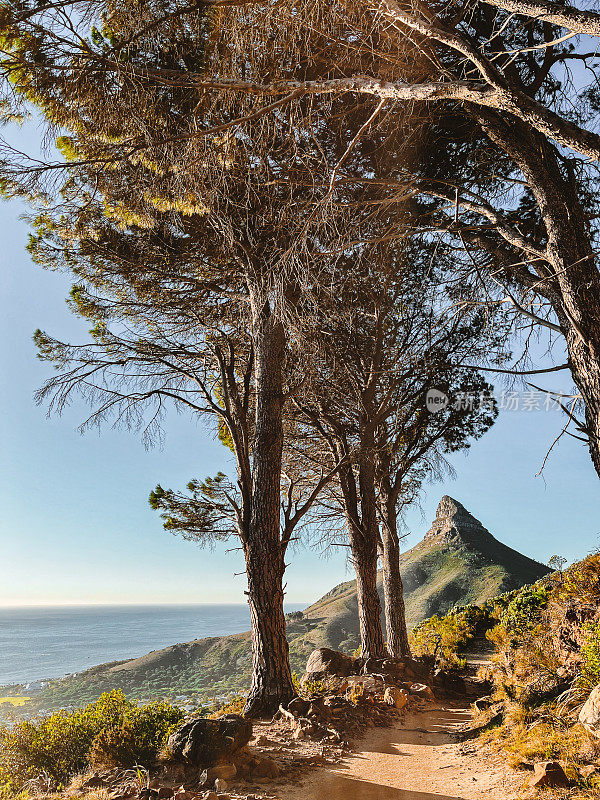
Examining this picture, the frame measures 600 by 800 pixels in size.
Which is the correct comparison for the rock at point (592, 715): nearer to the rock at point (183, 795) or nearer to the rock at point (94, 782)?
the rock at point (183, 795)

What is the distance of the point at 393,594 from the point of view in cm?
1003

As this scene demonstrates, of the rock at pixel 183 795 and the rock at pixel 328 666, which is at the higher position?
→ the rock at pixel 183 795

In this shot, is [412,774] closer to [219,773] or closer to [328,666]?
[219,773]

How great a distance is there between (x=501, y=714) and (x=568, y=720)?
1.50m

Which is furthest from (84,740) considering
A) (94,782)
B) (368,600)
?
(368,600)

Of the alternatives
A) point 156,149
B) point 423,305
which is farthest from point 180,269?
point 423,305

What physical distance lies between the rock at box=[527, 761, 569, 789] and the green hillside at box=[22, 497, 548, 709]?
1826cm

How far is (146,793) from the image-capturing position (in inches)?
131

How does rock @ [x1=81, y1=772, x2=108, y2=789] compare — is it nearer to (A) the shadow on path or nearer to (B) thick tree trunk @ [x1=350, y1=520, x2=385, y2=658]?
(A) the shadow on path

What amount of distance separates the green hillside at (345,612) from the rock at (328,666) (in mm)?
12289

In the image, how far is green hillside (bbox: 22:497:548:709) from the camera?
22875 mm

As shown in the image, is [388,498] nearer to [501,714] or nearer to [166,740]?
[501,714]

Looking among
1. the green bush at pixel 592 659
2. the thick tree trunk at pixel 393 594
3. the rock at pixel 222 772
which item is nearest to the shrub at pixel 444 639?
the thick tree trunk at pixel 393 594

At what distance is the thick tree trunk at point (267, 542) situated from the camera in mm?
5773
